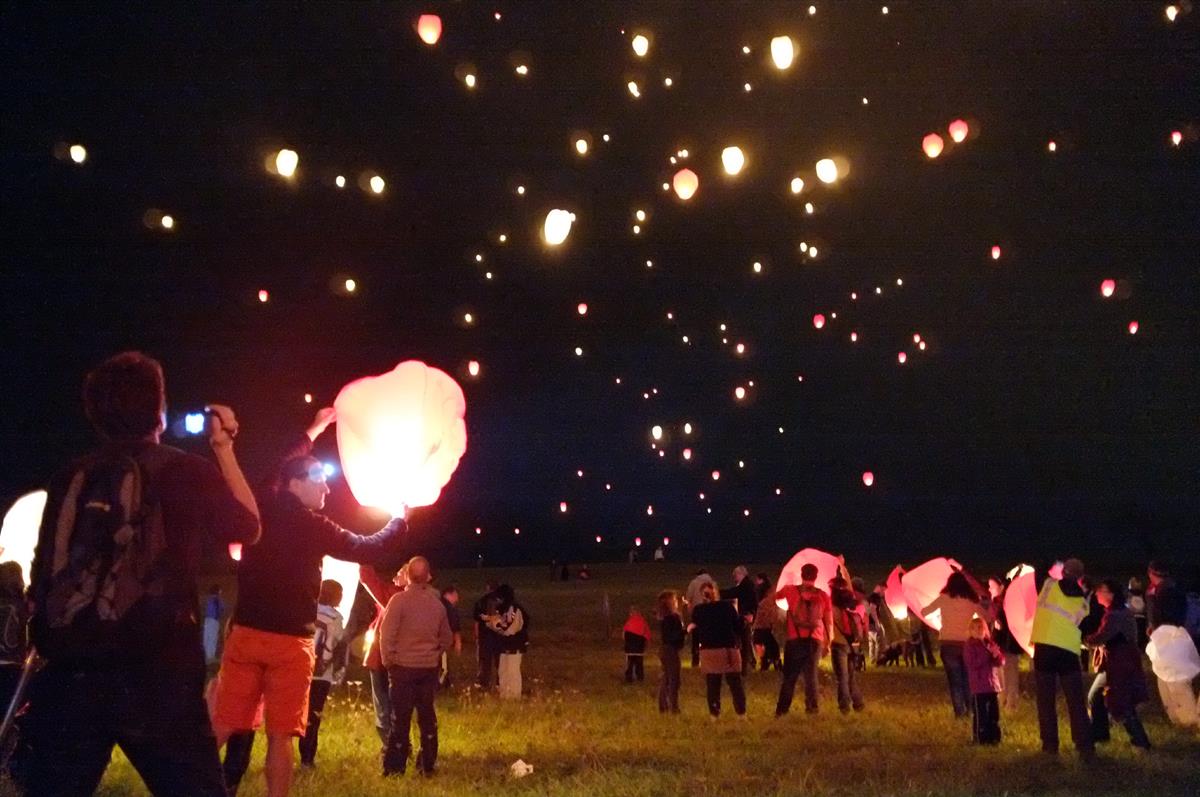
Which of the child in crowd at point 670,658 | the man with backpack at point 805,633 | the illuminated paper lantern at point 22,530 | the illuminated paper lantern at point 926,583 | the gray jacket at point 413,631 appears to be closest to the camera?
the gray jacket at point 413,631

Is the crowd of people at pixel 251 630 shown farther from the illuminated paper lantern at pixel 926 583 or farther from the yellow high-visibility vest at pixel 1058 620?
the illuminated paper lantern at pixel 926 583

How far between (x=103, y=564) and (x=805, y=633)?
436 inches

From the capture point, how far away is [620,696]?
17250 millimetres

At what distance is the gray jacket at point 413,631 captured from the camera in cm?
916

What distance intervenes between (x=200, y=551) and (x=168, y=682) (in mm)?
408

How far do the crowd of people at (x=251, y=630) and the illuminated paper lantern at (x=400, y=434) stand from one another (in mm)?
803

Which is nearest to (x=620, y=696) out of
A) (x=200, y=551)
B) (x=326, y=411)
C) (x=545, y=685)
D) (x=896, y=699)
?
(x=545, y=685)

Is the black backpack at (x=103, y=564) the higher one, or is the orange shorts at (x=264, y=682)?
the black backpack at (x=103, y=564)

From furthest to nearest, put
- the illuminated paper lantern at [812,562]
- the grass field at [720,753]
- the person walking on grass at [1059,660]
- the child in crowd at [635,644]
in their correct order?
the child in crowd at [635,644], the illuminated paper lantern at [812,562], the person walking on grass at [1059,660], the grass field at [720,753]

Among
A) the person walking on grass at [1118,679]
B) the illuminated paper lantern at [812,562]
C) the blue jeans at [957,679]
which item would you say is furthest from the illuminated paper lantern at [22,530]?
the illuminated paper lantern at [812,562]

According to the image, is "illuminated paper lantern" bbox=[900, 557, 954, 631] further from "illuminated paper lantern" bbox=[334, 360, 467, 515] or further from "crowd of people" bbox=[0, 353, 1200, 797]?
"illuminated paper lantern" bbox=[334, 360, 467, 515]

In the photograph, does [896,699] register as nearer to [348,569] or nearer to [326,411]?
[348,569]

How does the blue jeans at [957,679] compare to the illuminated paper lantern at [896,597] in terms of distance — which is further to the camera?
the illuminated paper lantern at [896,597]

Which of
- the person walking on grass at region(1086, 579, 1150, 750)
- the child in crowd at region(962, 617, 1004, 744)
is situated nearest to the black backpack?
the child in crowd at region(962, 617, 1004, 744)
